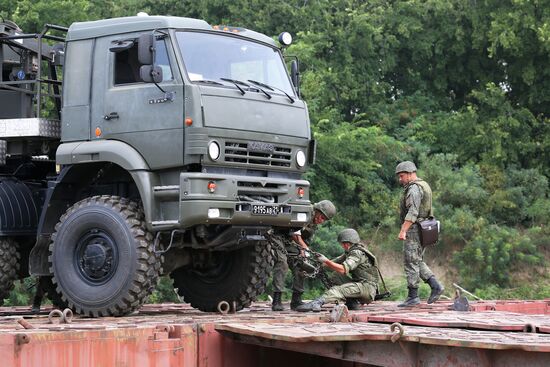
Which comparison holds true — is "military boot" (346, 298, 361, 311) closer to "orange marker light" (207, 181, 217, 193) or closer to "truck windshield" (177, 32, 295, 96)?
"truck windshield" (177, 32, 295, 96)

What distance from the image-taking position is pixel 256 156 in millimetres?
9625

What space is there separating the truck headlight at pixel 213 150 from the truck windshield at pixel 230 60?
631mm

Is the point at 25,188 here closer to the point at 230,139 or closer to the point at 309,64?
the point at 230,139

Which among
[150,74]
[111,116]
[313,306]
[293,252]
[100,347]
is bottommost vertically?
[100,347]

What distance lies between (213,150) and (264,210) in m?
0.77

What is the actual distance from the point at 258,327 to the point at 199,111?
7.15 ft

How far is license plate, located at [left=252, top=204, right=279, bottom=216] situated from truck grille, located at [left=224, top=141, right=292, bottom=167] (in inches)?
16.0

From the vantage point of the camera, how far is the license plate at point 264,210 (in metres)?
9.43

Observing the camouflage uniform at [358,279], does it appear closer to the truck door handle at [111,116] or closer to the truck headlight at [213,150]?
the truck headlight at [213,150]

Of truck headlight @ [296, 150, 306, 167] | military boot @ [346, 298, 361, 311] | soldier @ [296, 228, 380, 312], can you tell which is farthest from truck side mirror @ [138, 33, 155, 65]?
military boot @ [346, 298, 361, 311]

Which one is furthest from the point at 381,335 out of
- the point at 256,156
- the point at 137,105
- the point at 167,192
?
the point at 137,105

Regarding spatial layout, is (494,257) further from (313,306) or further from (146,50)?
(146,50)

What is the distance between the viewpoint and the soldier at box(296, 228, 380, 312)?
427 inches

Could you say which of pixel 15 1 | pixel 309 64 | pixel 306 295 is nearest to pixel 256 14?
pixel 309 64
